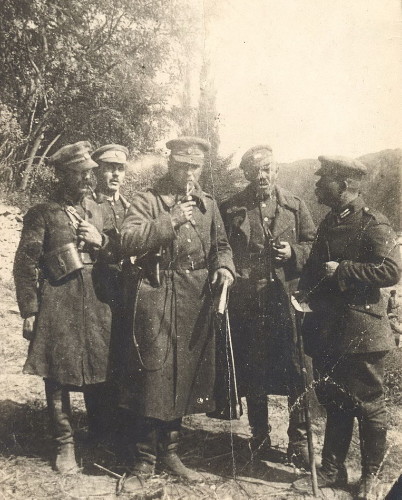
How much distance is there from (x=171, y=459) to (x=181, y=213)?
178 cm

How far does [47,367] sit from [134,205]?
131 centimetres

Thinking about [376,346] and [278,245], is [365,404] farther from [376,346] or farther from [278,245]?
[278,245]

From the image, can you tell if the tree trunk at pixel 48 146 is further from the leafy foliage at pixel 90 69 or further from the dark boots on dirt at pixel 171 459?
the dark boots on dirt at pixel 171 459

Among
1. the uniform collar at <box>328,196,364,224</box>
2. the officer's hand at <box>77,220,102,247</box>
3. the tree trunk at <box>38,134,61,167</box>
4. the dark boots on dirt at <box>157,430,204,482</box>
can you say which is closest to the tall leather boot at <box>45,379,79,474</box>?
the dark boots on dirt at <box>157,430,204,482</box>

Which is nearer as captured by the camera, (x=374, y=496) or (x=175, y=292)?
(x=374, y=496)

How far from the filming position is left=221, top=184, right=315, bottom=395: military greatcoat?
3.74 metres

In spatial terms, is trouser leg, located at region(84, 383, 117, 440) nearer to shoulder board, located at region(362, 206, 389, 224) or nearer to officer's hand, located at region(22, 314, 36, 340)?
officer's hand, located at region(22, 314, 36, 340)

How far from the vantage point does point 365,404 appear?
3.15 meters

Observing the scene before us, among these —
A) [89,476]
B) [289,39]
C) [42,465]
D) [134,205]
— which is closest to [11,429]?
[42,465]

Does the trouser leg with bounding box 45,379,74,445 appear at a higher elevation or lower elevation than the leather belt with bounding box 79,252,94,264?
lower

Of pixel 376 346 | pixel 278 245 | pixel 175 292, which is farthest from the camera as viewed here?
pixel 278 245

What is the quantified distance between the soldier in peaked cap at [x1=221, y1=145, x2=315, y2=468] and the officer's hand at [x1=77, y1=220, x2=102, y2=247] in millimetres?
1049

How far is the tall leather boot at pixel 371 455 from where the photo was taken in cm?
315

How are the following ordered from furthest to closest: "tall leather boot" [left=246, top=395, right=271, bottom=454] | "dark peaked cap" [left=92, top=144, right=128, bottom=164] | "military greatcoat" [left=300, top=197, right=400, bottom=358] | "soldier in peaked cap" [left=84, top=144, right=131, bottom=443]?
"dark peaked cap" [left=92, top=144, right=128, bottom=164], "tall leather boot" [left=246, top=395, right=271, bottom=454], "soldier in peaked cap" [left=84, top=144, right=131, bottom=443], "military greatcoat" [left=300, top=197, right=400, bottom=358]
